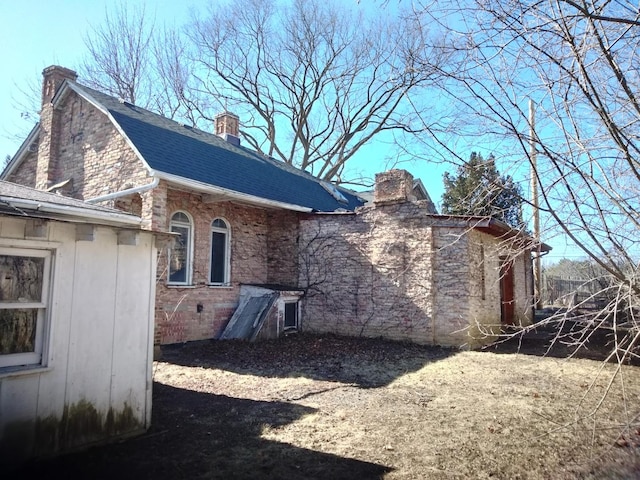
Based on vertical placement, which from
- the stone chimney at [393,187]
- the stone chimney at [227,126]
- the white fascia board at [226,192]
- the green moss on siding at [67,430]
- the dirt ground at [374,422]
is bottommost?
the dirt ground at [374,422]

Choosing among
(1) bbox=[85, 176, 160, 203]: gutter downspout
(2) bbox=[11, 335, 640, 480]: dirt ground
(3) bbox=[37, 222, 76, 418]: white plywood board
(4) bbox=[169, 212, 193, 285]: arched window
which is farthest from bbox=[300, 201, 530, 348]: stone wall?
(3) bbox=[37, 222, 76, 418]: white plywood board

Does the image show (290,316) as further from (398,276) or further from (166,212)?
(166,212)

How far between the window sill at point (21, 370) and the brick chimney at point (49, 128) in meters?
10.00

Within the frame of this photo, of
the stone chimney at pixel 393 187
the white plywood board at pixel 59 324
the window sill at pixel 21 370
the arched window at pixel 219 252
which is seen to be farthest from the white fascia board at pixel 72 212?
the stone chimney at pixel 393 187

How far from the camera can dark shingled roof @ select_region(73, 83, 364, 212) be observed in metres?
10.5

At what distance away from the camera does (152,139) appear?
1115 cm

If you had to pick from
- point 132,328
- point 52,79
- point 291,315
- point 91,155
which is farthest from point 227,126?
point 132,328

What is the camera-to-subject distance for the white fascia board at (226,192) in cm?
937

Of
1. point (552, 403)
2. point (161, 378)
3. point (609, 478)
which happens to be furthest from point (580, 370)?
point (161, 378)

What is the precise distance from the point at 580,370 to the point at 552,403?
3.07m

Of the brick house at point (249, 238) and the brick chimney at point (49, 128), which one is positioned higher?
the brick chimney at point (49, 128)

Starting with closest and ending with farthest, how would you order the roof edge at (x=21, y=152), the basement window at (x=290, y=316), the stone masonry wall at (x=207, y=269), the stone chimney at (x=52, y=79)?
the stone masonry wall at (x=207, y=269)
the stone chimney at (x=52, y=79)
the basement window at (x=290, y=316)
the roof edge at (x=21, y=152)

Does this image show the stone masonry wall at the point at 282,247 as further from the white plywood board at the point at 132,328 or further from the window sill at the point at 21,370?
the window sill at the point at 21,370

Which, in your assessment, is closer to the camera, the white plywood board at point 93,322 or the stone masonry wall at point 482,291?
the white plywood board at point 93,322
